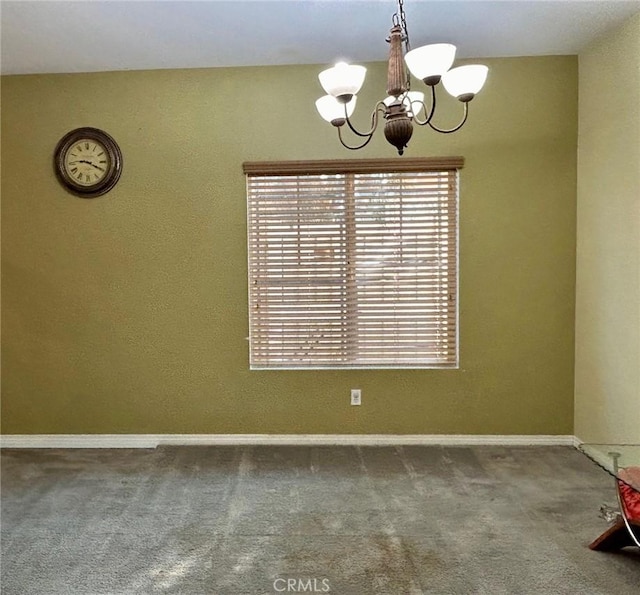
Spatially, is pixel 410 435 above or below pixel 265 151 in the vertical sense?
below

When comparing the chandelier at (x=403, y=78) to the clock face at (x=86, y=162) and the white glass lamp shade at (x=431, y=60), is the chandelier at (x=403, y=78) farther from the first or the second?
the clock face at (x=86, y=162)

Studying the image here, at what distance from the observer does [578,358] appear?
3258mm

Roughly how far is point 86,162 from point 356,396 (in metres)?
2.54

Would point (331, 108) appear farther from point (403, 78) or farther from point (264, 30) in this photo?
point (264, 30)

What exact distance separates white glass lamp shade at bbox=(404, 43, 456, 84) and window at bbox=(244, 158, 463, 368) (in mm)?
1612

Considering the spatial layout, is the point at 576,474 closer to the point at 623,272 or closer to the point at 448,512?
the point at 448,512

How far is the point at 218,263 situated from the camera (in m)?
3.34

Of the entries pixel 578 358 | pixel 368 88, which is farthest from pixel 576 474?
pixel 368 88

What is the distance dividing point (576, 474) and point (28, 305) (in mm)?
3866

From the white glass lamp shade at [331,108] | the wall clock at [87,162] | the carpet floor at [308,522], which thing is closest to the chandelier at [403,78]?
the white glass lamp shade at [331,108]

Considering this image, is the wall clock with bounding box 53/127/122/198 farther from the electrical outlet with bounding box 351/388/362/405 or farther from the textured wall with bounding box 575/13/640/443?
the textured wall with bounding box 575/13/640/443

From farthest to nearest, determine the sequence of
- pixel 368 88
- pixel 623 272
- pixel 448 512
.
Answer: pixel 368 88, pixel 623 272, pixel 448 512

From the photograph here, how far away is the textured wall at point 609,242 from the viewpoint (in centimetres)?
272

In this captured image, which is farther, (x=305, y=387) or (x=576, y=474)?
(x=305, y=387)
